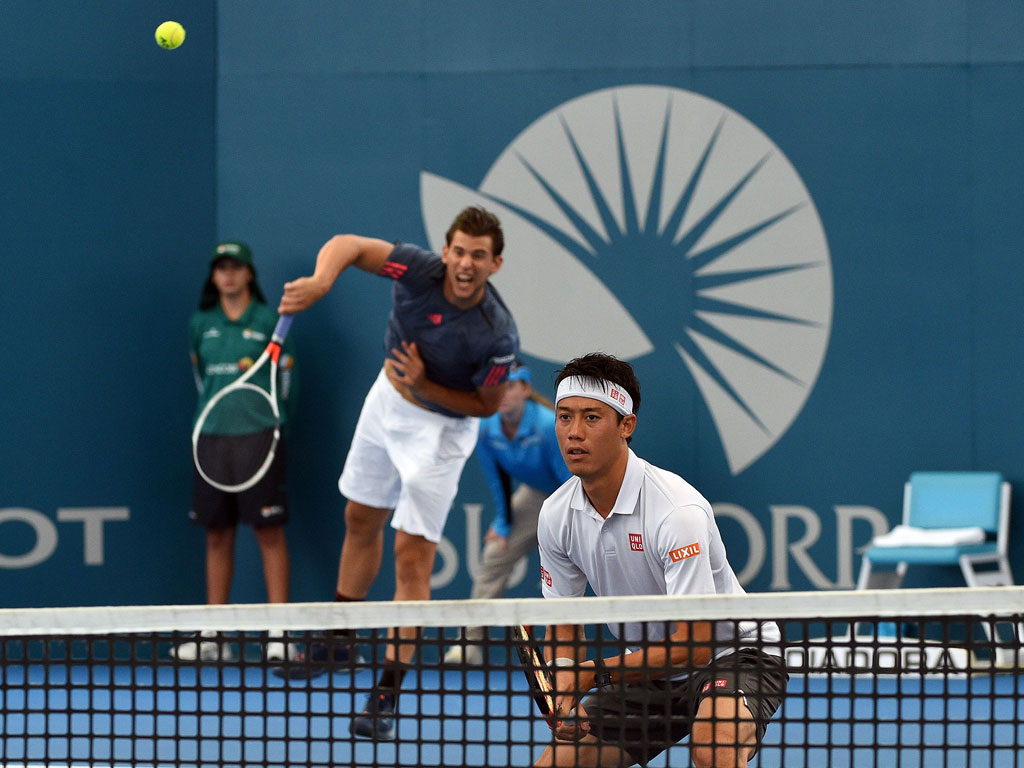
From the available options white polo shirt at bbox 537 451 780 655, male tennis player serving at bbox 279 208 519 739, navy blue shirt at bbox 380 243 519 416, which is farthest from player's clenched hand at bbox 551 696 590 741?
navy blue shirt at bbox 380 243 519 416

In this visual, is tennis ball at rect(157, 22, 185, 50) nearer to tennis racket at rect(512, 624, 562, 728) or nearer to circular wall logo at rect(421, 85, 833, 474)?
circular wall logo at rect(421, 85, 833, 474)

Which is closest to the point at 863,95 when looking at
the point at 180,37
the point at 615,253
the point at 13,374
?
the point at 615,253

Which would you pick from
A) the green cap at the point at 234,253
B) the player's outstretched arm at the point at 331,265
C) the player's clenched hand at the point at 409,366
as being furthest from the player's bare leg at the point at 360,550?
the green cap at the point at 234,253

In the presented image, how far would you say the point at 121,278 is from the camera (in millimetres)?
6418

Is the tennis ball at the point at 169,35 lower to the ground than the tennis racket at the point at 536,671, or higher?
higher

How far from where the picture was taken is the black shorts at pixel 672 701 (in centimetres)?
228

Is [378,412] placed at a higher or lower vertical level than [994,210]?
lower

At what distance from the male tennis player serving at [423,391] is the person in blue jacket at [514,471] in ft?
2.26

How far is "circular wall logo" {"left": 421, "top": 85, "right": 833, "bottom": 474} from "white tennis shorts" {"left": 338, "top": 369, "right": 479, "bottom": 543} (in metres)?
1.47

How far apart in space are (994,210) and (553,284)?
2.12m

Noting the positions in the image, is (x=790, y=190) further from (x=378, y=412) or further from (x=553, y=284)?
(x=378, y=412)

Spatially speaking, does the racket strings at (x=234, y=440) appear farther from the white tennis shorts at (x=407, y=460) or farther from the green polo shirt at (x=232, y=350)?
the white tennis shorts at (x=407, y=460)

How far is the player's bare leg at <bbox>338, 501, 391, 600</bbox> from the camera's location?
5203mm

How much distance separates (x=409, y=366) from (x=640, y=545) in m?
2.10
